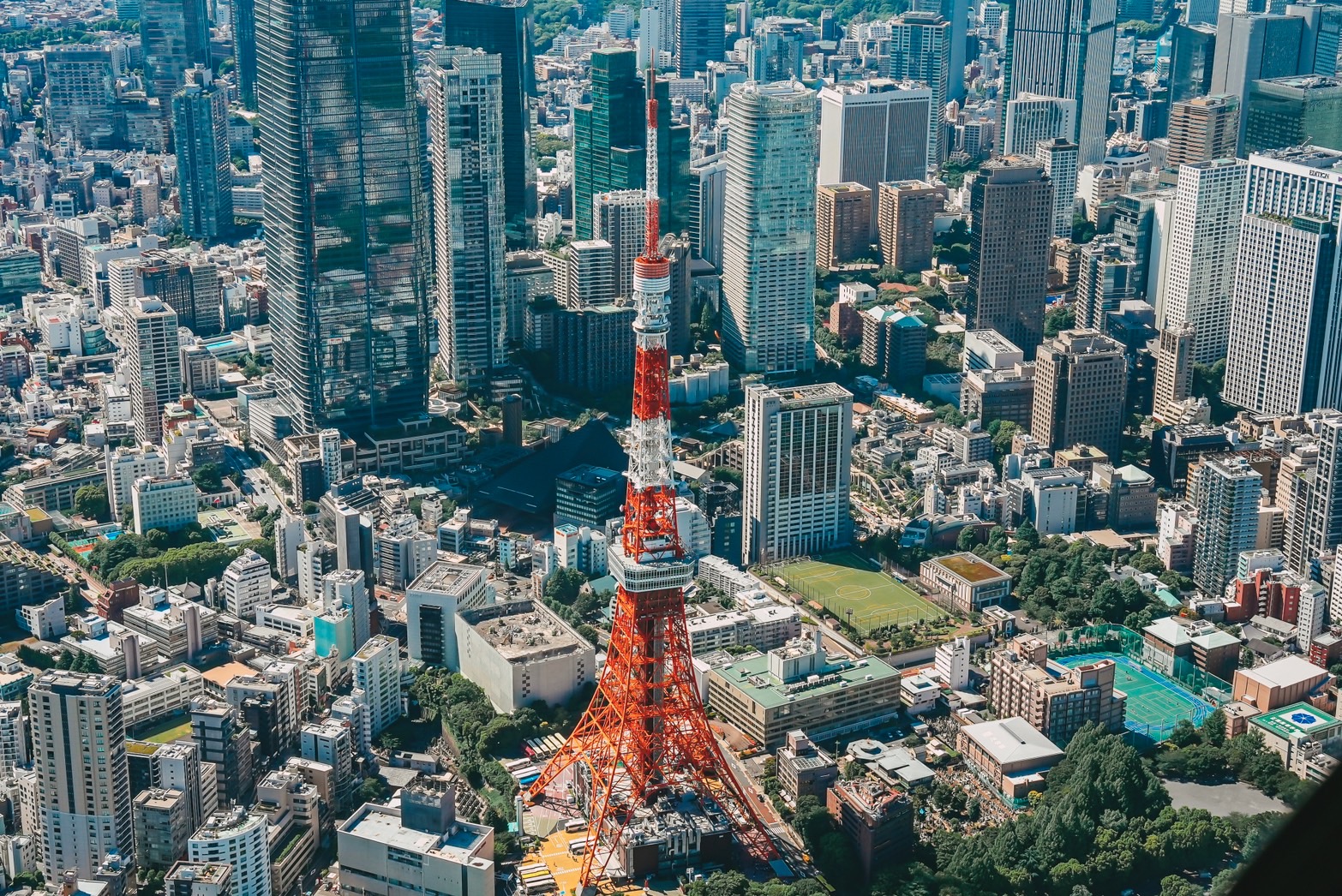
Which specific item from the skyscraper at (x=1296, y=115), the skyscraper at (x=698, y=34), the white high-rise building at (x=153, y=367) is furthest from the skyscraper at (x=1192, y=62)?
the white high-rise building at (x=153, y=367)

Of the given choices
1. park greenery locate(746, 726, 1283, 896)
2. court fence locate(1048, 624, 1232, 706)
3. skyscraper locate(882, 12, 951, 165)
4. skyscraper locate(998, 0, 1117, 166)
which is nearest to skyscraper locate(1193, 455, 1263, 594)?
court fence locate(1048, 624, 1232, 706)

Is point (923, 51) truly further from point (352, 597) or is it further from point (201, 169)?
point (352, 597)

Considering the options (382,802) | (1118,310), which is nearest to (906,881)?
(382,802)

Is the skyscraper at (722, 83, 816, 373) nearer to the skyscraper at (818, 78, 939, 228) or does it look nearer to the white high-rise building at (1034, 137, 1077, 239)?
the white high-rise building at (1034, 137, 1077, 239)

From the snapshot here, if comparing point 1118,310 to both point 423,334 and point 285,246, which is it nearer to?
point 423,334

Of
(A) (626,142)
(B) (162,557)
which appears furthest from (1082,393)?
(B) (162,557)

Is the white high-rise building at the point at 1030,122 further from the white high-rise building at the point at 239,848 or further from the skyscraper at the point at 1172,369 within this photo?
the white high-rise building at the point at 239,848

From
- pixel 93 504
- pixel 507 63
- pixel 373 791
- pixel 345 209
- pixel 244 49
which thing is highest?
pixel 244 49
